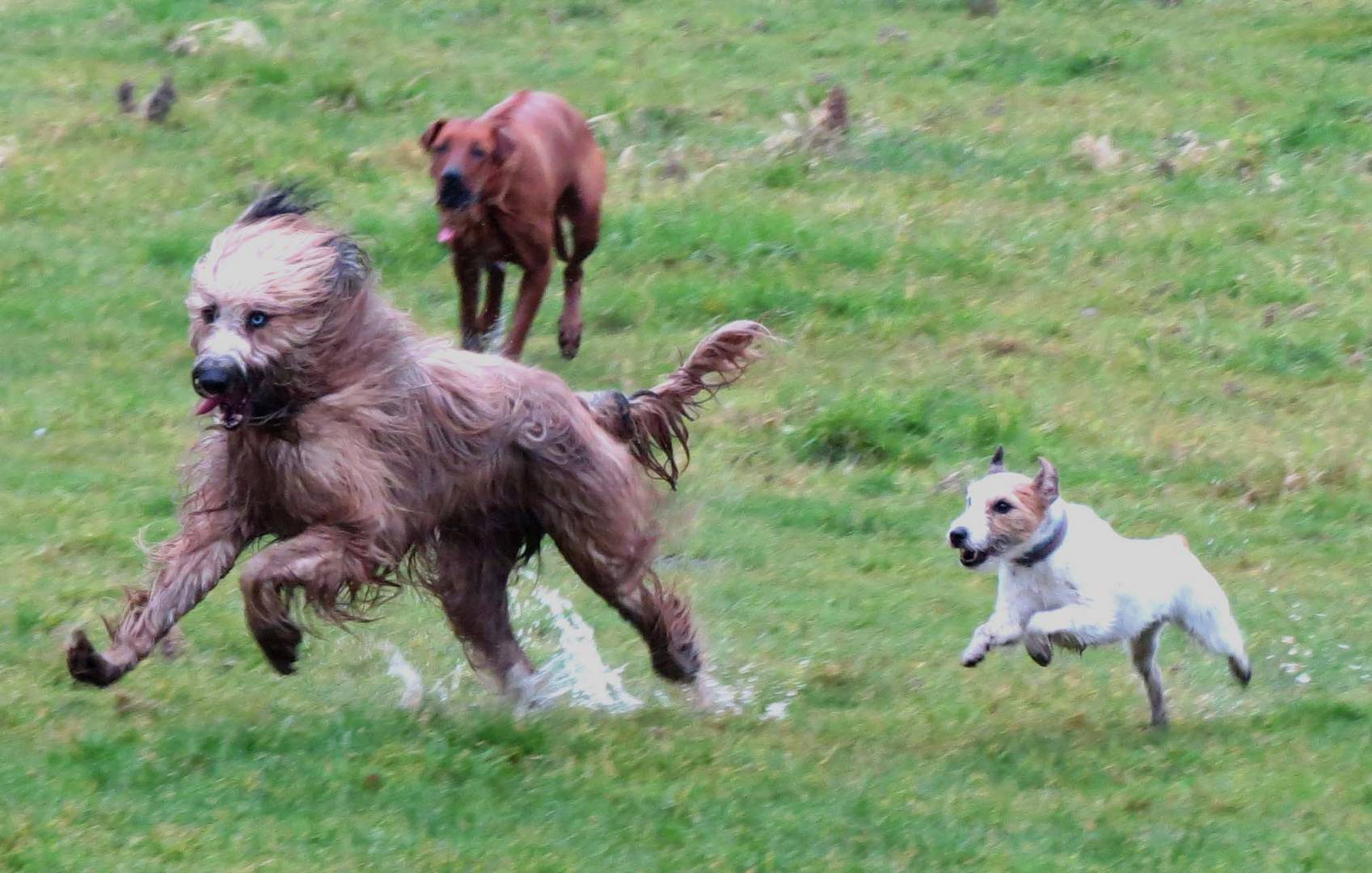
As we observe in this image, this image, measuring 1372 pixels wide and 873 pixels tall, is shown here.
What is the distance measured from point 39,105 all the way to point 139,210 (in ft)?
6.70

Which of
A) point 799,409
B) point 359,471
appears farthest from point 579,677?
point 799,409

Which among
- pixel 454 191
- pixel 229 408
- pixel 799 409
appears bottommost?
pixel 799 409

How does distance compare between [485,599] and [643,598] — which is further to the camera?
[643,598]

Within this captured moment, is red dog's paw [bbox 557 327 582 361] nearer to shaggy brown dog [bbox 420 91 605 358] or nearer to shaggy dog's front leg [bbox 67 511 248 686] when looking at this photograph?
shaggy brown dog [bbox 420 91 605 358]

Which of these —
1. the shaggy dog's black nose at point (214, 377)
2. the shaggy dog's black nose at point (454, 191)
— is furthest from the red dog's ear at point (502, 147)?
the shaggy dog's black nose at point (214, 377)

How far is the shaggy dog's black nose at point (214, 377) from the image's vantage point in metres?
5.80

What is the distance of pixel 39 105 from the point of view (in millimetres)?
15242

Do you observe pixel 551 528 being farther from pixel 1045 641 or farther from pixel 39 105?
pixel 39 105

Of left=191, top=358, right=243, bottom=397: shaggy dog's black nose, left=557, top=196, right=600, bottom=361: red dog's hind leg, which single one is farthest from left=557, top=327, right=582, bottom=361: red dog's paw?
left=191, top=358, right=243, bottom=397: shaggy dog's black nose

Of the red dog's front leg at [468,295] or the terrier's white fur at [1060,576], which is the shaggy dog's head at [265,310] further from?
the red dog's front leg at [468,295]

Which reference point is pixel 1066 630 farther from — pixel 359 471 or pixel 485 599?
pixel 359 471

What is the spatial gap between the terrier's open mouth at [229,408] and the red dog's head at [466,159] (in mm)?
5157

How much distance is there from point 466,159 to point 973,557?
16.1 feet

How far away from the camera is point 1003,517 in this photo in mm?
6992
